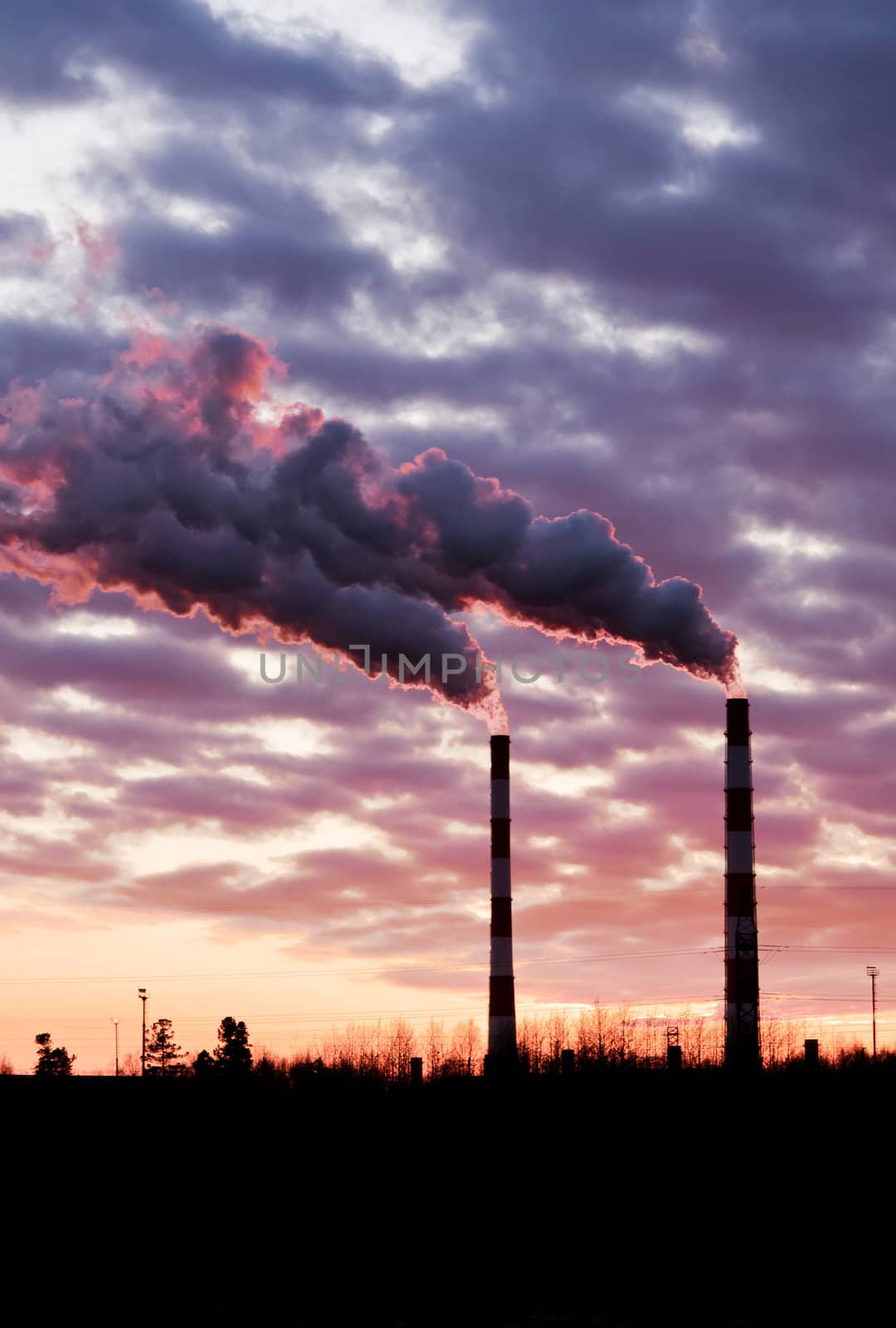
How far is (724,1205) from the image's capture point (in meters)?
23.8

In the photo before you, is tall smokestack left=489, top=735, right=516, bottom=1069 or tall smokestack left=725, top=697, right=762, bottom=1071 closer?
tall smokestack left=725, top=697, right=762, bottom=1071

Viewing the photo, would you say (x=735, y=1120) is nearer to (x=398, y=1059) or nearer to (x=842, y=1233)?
(x=842, y=1233)

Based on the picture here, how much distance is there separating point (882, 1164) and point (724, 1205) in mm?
4471

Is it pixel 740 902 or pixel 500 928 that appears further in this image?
pixel 500 928

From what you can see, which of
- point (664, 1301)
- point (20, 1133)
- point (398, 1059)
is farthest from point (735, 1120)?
point (398, 1059)

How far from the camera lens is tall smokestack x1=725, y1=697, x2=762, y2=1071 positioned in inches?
1574

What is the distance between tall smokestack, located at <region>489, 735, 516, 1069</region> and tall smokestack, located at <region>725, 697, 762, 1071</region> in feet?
25.1

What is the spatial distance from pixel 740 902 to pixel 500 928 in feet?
28.7

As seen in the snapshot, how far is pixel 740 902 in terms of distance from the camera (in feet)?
131

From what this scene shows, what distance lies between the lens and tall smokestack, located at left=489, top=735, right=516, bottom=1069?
4566 cm

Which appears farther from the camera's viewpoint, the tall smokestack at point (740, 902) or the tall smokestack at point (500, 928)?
the tall smokestack at point (500, 928)

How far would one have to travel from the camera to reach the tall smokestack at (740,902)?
3997 centimetres

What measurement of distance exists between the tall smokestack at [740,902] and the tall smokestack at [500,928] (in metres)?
7.64

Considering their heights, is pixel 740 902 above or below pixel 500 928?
above
